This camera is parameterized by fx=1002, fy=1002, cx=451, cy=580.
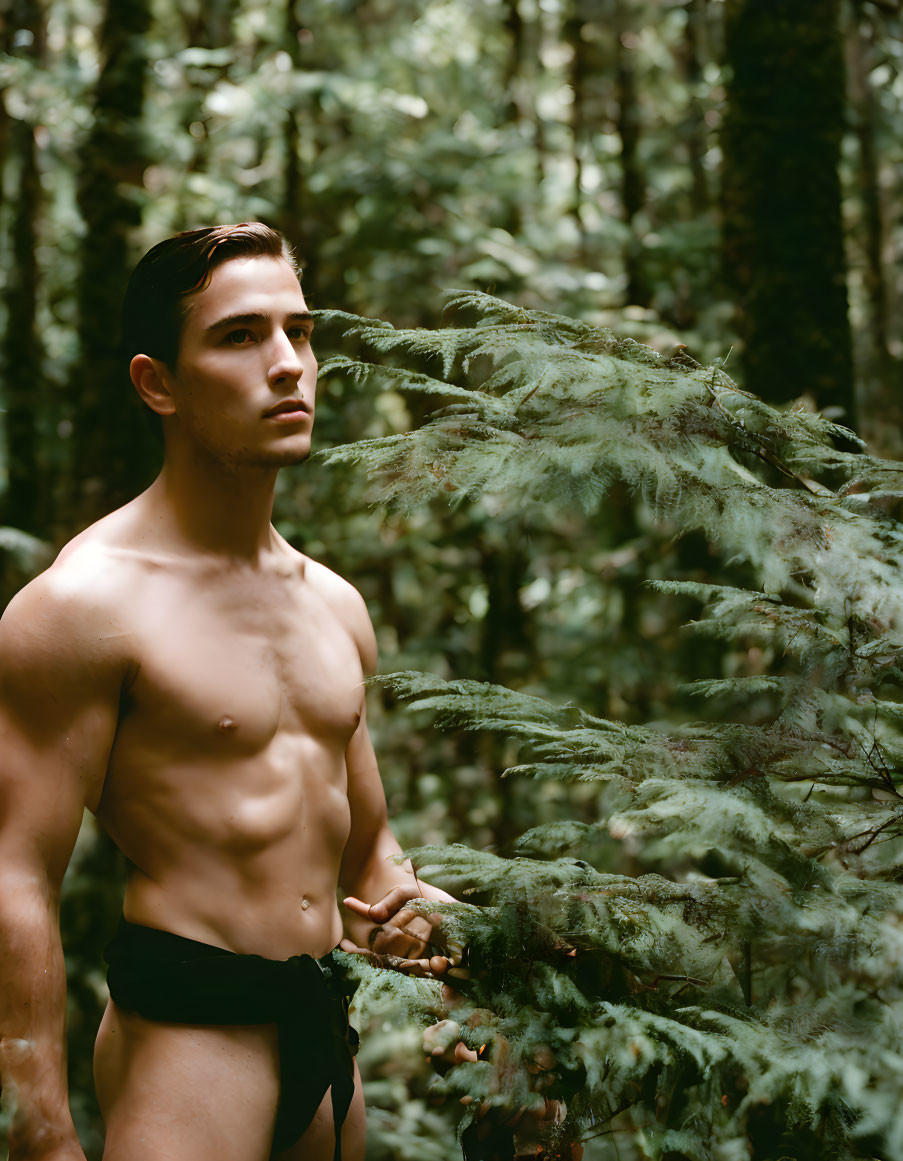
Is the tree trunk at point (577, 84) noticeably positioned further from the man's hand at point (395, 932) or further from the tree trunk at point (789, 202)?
the man's hand at point (395, 932)

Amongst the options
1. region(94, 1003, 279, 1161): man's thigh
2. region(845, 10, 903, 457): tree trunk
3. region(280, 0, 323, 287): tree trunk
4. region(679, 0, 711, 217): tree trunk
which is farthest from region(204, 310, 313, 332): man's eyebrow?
region(845, 10, 903, 457): tree trunk

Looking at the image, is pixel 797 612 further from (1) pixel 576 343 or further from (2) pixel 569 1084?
(2) pixel 569 1084

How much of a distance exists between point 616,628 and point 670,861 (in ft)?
3.99

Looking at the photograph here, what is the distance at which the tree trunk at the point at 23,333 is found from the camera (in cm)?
528

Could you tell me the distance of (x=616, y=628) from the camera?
209 inches

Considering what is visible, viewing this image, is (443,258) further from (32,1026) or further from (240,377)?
(32,1026)

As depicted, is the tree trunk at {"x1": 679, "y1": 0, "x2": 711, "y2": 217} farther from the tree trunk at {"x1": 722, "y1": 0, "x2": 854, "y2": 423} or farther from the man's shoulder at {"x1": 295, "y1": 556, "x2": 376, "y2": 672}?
the man's shoulder at {"x1": 295, "y1": 556, "x2": 376, "y2": 672}

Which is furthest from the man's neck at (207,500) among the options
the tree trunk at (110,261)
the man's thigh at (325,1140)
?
the tree trunk at (110,261)

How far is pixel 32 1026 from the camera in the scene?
1.44m

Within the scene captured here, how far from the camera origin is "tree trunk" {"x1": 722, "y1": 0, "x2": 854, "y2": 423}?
3.19 metres

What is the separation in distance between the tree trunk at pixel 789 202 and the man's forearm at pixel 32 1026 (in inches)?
104

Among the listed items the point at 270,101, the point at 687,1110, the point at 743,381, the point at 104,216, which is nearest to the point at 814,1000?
the point at 687,1110

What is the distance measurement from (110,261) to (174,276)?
3162mm

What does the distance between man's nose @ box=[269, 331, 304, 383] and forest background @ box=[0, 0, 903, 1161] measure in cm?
202
